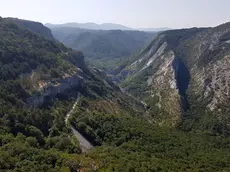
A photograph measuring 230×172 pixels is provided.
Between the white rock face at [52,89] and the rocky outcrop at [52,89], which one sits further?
the rocky outcrop at [52,89]

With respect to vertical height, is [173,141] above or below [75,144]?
below

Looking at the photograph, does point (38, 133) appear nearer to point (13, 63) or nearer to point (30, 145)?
point (30, 145)

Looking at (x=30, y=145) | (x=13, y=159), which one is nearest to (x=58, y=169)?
(x=13, y=159)

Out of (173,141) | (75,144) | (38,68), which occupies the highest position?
(38,68)

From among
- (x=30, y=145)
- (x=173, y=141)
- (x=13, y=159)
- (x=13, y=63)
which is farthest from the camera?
(x=13, y=63)

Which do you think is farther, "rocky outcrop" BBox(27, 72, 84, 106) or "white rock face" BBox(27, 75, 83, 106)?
"rocky outcrop" BBox(27, 72, 84, 106)

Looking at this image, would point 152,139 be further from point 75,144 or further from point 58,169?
point 58,169

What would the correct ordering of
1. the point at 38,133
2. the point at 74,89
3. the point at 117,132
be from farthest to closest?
the point at 74,89 → the point at 117,132 → the point at 38,133

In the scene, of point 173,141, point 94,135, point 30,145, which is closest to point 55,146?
point 30,145

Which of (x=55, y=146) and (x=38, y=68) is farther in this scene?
(x=38, y=68)
